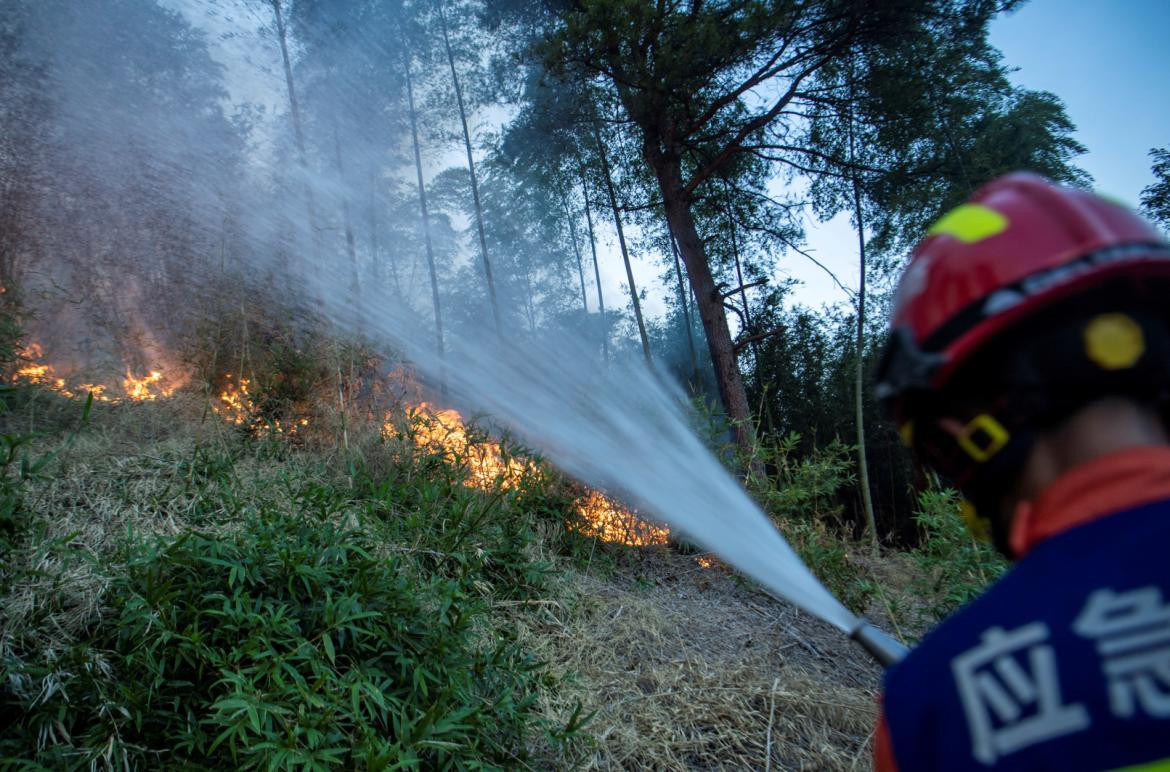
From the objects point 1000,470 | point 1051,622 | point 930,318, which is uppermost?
point 930,318

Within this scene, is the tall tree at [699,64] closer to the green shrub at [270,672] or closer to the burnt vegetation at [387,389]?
the burnt vegetation at [387,389]

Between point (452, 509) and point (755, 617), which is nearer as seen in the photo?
point (452, 509)

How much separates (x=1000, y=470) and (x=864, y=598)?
188 inches

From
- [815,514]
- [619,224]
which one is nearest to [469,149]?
[619,224]

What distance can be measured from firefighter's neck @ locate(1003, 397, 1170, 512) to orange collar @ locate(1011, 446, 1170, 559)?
0.02 m

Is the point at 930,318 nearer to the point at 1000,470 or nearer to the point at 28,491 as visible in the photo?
the point at 1000,470

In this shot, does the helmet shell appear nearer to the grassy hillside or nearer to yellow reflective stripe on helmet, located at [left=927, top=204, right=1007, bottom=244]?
yellow reflective stripe on helmet, located at [left=927, top=204, right=1007, bottom=244]

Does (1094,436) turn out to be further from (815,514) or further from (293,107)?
(293,107)

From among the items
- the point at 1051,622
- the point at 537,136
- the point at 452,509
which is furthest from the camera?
the point at 537,136

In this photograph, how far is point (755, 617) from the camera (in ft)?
16.8

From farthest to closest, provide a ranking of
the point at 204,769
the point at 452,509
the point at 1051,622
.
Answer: the point at 452,509
the point at 204,769
the point at 1051,622

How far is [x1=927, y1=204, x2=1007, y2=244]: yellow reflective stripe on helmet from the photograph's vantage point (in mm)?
917

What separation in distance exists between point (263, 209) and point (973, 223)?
1036 cm

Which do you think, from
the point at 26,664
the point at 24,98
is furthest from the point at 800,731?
the point at 24,98
